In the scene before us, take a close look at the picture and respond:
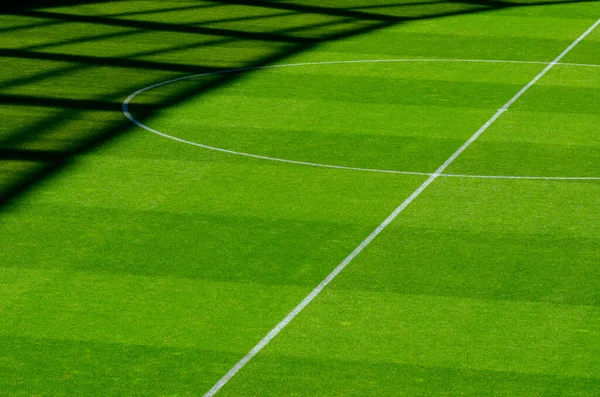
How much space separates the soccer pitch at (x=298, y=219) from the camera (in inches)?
334

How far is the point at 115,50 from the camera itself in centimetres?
2009

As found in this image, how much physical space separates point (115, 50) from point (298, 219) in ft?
30.6

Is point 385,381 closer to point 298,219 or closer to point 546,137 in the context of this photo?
point 298,219

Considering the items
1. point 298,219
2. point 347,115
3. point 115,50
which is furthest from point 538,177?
point 115,50

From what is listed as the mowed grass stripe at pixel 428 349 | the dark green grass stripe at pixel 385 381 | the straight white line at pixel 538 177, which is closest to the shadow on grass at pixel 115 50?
the straight white line at pixel 538 177

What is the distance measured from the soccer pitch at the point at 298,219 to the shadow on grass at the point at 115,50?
72 millimetres

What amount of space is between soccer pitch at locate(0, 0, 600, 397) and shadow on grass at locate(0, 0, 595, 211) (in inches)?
2.8

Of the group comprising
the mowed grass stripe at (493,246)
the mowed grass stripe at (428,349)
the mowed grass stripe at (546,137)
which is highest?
the mowed grass stripe at (428,349)

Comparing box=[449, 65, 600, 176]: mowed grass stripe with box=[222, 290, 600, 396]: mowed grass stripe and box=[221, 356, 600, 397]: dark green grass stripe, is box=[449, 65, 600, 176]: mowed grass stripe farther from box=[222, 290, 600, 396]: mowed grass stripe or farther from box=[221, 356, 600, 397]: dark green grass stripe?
box=[221, 356, 600, 397]: dark green grass stripe

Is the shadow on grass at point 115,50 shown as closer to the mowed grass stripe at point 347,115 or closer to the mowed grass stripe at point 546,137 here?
the mowed grass stripe at point 347,115

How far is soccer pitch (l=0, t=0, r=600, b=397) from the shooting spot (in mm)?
8479

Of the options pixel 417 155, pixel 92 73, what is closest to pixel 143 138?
pixel 417 155

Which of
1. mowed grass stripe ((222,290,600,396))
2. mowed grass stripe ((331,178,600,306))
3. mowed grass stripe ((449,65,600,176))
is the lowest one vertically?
mowed grass stripe ((449,65,600,176))

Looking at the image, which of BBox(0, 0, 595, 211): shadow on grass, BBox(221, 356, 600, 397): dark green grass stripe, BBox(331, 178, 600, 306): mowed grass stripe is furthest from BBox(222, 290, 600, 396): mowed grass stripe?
BBox(0, 0, 595, 211): shadow on grass
